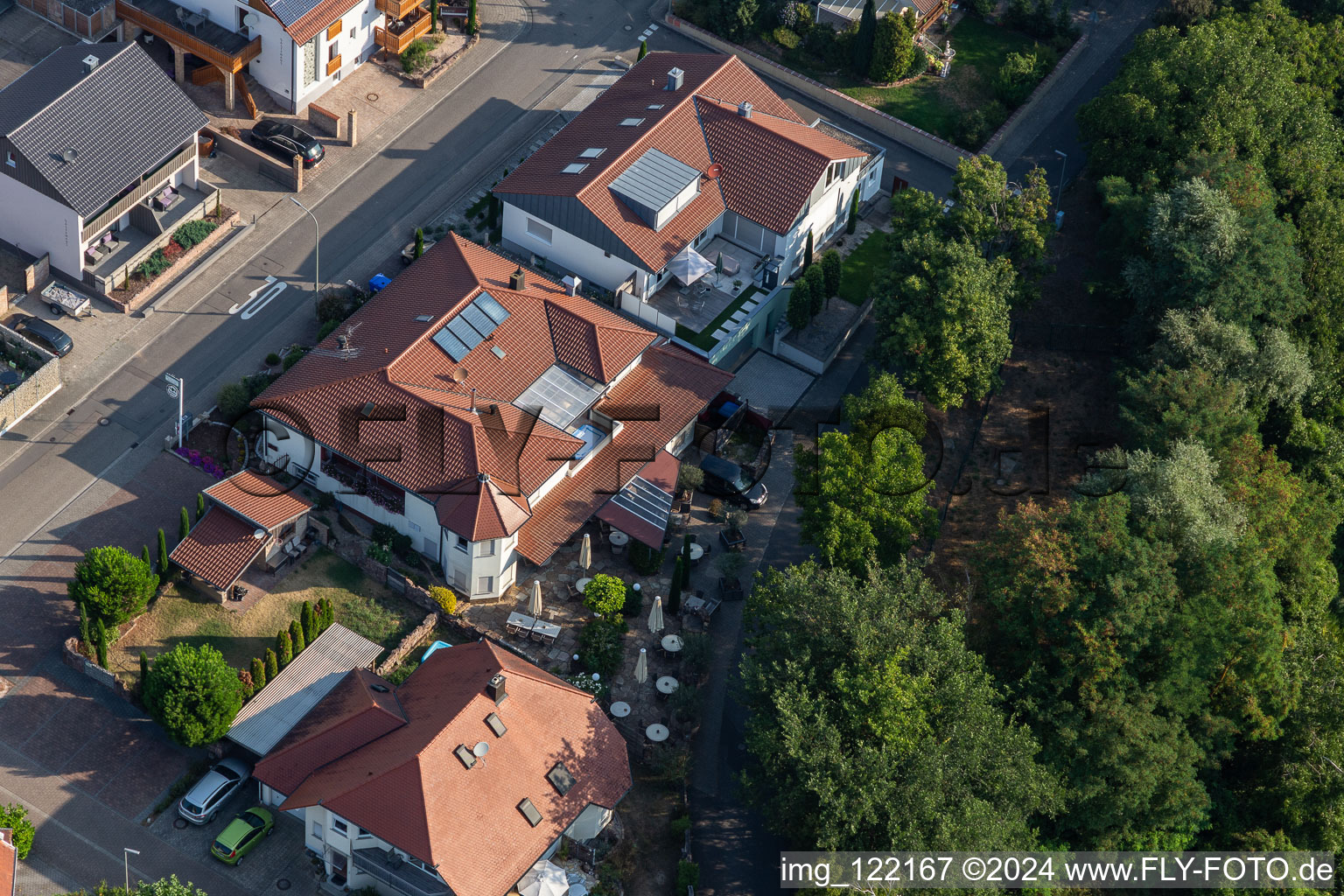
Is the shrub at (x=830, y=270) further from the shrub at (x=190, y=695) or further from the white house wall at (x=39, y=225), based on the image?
the shrub at (x=190, y=695)

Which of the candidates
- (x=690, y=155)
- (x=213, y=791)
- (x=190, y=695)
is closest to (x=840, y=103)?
(x=690, y=155)

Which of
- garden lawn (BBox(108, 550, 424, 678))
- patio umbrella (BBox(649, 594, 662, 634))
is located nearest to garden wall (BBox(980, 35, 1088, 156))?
patio umbrella (BBox(649, 594, 662, 634))

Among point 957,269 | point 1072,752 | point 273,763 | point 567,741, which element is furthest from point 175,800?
point 957,269

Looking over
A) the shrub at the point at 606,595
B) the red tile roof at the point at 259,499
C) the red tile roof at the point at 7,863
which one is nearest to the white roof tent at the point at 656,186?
the shrub at the point at 606,595

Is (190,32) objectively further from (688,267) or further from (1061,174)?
(1061,174)

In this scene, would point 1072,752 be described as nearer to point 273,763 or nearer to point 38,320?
point 273,763

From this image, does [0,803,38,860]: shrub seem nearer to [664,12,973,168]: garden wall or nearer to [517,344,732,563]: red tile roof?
[517,344,732,563]: red tile roof
